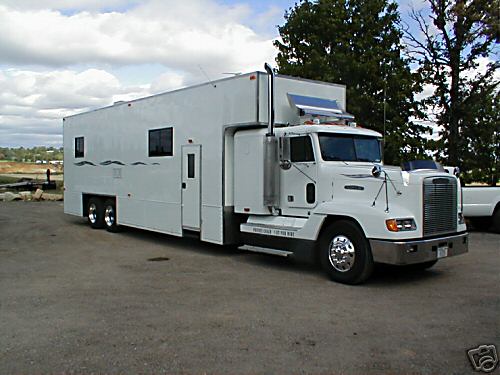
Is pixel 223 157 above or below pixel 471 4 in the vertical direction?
below

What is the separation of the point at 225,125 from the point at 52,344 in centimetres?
582

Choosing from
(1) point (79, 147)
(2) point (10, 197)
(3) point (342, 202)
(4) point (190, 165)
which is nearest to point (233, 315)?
(3) point (342, 202)

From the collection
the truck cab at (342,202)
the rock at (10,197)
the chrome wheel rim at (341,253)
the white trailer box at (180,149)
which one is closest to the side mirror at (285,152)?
the truck cab at (342,202)

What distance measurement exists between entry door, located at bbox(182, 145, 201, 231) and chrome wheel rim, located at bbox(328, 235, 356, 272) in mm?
3565

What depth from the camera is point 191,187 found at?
36.1 ft

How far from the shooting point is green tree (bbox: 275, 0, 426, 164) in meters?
20.0

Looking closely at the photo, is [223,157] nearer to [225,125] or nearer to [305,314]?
[225,125]

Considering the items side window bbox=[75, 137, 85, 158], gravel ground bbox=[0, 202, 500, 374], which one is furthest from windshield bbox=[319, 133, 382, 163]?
side window bbox=[75, 137, 85, 158]

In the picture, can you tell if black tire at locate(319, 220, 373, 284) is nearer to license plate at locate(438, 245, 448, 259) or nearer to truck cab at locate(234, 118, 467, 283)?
truck cab at locate(234, 118, 467, 283)

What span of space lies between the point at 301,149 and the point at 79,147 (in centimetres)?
932

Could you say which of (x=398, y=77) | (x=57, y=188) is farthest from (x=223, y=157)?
(x=57, y=188)

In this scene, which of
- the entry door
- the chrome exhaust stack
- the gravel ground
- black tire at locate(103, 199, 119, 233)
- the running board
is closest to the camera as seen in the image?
the gravel ground

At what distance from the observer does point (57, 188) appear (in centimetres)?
3269

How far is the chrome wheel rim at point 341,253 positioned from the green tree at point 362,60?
12.2 m
